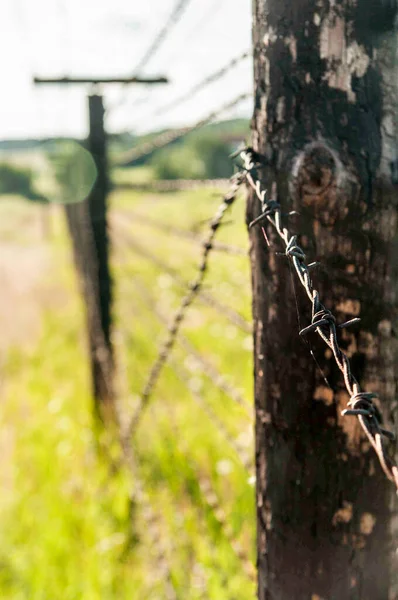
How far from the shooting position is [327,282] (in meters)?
0.84

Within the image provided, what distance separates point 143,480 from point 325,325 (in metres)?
2.47

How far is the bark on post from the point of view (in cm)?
78

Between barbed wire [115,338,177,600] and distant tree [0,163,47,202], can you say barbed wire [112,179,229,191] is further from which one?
distant tree [0,163,47,202]

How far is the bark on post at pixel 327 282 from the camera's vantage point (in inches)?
30.8

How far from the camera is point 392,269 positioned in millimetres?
820

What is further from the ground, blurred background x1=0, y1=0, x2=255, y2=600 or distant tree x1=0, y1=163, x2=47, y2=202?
distant tree x1=0, y1=163, x2=47, y2=202

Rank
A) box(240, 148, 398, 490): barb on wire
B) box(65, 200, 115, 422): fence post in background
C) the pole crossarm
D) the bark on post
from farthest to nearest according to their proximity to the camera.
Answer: box(65, 200, 115, 422): fence post in background, the pole crossarm, the bark on post, box(240, 148, 398, 490): barb on wire

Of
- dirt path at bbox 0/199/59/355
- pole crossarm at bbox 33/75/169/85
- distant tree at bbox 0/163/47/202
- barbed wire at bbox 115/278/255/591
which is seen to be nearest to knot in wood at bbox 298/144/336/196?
barbed wire at bbox 115/278/255/591

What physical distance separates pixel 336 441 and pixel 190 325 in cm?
430

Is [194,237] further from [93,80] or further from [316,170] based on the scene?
[93,80]

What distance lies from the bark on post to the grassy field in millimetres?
328

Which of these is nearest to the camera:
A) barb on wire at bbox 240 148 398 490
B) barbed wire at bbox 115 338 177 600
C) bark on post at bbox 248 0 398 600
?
barb on wire at bbox 240 148 398 490

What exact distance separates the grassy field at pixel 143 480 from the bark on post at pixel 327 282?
0.33m

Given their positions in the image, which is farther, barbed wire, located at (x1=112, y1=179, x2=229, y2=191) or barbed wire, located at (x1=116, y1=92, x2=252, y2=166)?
barbed wire, located at (x1=112, y1=179, x2=229, y2=191)
